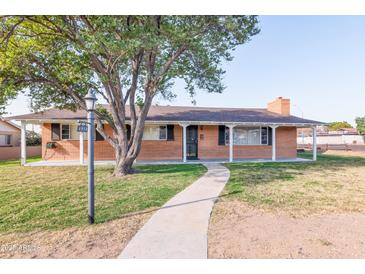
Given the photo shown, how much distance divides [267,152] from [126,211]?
42.5ft

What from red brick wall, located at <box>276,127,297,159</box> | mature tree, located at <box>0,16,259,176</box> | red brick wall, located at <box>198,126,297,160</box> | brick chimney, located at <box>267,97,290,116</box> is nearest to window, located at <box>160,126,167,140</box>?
red brick wall, located at <box>198,126,297,160</box>

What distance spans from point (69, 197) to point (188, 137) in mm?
9576

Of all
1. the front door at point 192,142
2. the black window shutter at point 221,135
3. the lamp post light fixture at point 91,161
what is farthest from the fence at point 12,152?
the lamp post light fixture at point 91,161

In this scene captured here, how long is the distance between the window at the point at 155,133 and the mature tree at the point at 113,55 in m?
4.56

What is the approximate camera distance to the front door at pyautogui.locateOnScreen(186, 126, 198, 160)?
14695mm

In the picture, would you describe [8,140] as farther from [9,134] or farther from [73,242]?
[73,242]

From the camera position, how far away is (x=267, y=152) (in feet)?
50.8

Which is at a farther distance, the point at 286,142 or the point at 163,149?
the point at 286,142

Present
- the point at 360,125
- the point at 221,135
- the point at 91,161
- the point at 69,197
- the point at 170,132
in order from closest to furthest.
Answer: the point at 91,161 < the point at 69,197 < the point at 170,132 < the point at 221,135 < the point at 360,125

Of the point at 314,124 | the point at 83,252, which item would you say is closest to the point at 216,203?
the point at 83,252

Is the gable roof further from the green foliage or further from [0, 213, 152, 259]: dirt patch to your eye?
[0, 213, 152, 259]: dirt patch

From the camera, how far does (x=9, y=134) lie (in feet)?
68.6

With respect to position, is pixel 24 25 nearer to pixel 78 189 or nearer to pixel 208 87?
pixel 78 189

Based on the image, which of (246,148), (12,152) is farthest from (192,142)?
(12,152)
